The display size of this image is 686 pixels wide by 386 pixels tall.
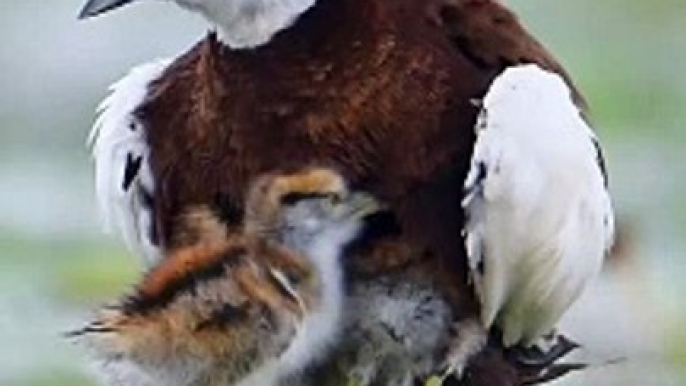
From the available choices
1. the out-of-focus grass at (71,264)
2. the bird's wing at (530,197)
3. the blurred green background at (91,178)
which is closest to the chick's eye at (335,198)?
the bird's wing at (530,197)

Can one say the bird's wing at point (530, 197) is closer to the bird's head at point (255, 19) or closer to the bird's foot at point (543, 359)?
the bird's foot at point (543, 359)

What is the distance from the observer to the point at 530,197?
12.5ft

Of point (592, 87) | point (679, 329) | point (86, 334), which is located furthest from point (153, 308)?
point (592, 87)

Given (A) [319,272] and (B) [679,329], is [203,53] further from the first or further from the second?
(B) [679,329]

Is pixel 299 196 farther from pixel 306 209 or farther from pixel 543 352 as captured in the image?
pixel 543 352

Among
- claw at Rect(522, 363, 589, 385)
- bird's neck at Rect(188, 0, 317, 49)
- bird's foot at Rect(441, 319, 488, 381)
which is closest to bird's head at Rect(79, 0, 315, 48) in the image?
bird's neck at Rect(188, 0, 317, 49)

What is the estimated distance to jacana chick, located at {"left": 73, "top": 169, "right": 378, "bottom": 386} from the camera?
3760 mm

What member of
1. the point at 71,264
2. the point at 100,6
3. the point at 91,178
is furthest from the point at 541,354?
the point at 91,178

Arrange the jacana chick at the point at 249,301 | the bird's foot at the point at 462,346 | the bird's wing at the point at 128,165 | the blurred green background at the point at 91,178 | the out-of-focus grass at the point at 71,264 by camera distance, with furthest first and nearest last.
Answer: the out-of-focus grass at the point at 71,264 < the blurred green background at the point at 91,178 < the bird's wing at the point at 128,165 < the bird's foot at the point at 462,346 < the jacana chick at the point at 249,301

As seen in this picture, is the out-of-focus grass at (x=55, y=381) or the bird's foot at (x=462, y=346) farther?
the out-of-focus grass at (x=55, y=381)

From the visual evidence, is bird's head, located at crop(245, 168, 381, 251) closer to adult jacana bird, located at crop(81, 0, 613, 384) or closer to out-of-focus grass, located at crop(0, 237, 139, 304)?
adult jacana bird, located at crop(81, 0, 613, 384)

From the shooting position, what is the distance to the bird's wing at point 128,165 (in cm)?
400

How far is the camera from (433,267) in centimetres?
385

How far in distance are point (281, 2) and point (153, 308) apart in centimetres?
31
